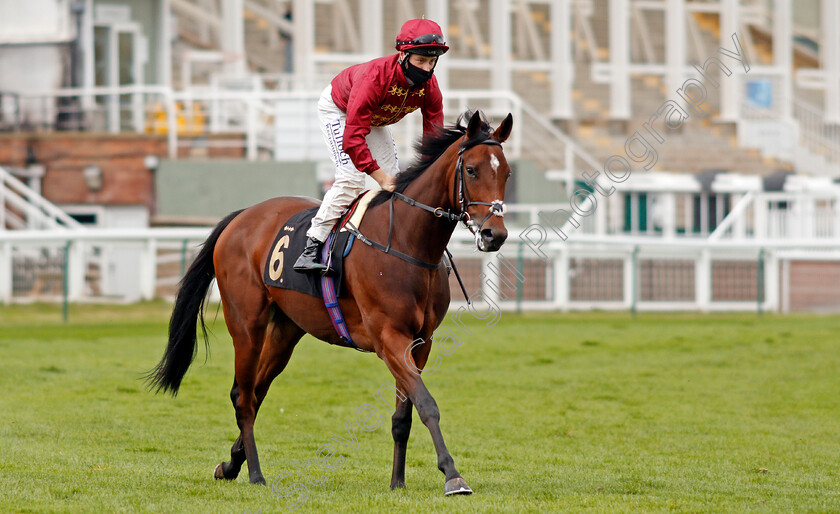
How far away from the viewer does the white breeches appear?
576 centimetres

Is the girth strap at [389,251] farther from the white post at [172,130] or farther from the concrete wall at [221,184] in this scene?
the white post at [172,130]

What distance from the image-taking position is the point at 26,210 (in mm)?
17234

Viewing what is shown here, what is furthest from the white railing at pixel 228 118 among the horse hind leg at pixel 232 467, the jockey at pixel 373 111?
the horse hind leg at pixel 232 467

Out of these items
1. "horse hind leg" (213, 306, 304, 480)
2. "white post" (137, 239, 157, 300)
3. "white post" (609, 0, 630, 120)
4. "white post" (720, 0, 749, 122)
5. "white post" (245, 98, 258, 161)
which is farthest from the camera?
"white post" (720, 0, 749, 122)

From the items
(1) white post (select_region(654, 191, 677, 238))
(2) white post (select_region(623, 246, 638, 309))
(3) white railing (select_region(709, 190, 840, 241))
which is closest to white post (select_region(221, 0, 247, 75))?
(1) white post (select_region(654, 191, 677, 238))

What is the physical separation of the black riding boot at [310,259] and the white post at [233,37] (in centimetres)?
1531

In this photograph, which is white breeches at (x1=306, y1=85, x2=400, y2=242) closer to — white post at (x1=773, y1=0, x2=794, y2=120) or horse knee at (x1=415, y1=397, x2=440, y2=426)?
horse knee at (x1=415, y1=397, x2=440, y2=426)

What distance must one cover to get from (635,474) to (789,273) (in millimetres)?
11600

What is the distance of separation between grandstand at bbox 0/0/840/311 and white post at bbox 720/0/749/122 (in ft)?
0.20

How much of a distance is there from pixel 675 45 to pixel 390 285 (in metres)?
19.0

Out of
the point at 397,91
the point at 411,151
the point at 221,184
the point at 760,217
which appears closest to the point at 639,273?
the point at 760,217

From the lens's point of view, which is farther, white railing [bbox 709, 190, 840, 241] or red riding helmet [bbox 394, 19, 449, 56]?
white railing [bbox 709, 190, 840, 241]

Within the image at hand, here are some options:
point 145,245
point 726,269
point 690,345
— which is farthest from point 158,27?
point 690,345

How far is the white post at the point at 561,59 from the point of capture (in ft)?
72.9
